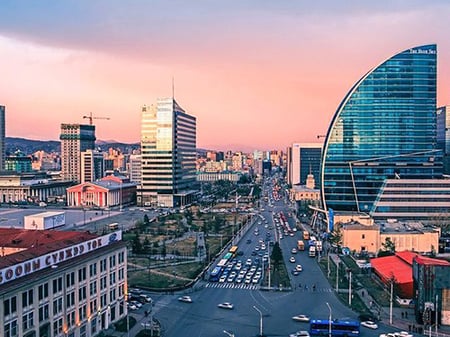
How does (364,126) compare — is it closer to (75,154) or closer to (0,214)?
(0,214)

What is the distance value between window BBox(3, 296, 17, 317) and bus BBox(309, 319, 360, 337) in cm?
1489

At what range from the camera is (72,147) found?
146125 mm

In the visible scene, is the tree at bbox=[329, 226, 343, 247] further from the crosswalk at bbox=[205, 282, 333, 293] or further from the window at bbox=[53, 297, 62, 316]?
the window at bbox=[53, 297, 62, 316]

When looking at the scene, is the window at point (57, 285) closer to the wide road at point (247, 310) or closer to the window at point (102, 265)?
the window at point (102, 265)

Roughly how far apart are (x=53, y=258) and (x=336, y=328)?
14719mm

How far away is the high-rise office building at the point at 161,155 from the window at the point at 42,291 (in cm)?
7170

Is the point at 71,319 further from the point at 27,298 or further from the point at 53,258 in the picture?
the point at 27,298

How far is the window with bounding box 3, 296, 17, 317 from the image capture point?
64.7 feet

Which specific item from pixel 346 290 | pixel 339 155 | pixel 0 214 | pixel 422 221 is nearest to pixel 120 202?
pixel 0 214

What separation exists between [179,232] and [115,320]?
3410 cm

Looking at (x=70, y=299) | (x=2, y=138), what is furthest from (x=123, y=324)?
(x=2, y=138)

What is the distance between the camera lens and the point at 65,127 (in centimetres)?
14788

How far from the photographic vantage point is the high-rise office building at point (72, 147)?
143375 millimetres

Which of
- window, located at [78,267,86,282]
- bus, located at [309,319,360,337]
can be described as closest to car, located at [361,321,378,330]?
bus, located at [309,319,360,337]
